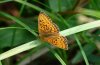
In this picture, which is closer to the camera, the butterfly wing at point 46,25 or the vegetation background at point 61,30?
the butterfly wing at point 46,25

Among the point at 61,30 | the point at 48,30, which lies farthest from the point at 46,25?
the point at 61,30

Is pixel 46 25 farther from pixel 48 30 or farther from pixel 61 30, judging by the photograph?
pixel 61 30

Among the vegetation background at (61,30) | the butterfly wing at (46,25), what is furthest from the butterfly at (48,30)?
the vegetation background at (61,30)

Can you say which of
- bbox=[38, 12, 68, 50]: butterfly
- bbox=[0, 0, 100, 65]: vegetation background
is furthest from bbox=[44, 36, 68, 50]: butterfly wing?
bbox=[0, 0, 100, 65]: vegetation background

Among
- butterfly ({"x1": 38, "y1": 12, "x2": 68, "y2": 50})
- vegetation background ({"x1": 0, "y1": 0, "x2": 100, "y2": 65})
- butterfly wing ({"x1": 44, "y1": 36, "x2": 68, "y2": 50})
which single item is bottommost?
butterfly wing ({"x1": 44, "y1": 36, "x2": 68, "y2": 50})

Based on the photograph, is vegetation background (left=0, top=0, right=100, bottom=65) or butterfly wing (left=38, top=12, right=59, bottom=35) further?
vegetation background (left=0, top=0, right=100, bottom=65)

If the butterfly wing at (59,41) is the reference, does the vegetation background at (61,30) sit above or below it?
above

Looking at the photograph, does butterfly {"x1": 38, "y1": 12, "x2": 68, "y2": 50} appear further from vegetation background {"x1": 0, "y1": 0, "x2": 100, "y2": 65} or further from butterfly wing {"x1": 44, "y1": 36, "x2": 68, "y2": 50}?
vegetation background {"x1": 0, "y1": 0, "x2": 100, "y2": 65}

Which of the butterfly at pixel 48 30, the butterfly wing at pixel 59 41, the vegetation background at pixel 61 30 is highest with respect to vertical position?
the vegetation background at pixel 61 30

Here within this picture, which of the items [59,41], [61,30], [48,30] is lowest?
[59,41]

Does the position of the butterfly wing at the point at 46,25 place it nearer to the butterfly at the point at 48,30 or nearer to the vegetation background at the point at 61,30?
the butterfly at the point at 48,30
